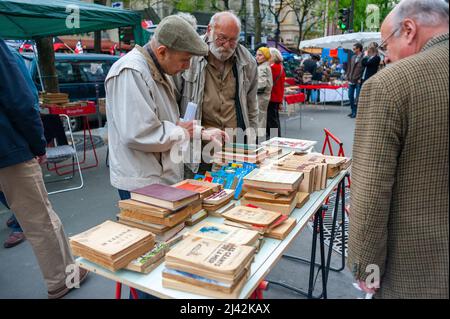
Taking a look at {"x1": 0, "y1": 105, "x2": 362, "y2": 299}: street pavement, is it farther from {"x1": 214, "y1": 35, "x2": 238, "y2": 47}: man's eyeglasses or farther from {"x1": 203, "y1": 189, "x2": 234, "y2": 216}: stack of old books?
{"x1": 214, "y1": 35, "x2": 238, "y2": 47}: man's eyeglasses

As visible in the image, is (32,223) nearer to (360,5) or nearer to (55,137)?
(55,137)

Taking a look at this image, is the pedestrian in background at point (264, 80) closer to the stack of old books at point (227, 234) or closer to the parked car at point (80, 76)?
the parked car at point (80, 76)

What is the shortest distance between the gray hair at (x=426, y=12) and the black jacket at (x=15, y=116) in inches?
78.2

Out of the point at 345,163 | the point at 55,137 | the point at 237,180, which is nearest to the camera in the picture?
the point at 237,180

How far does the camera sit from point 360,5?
28781 mm

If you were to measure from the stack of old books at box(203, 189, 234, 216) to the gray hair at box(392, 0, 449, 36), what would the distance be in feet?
3.69

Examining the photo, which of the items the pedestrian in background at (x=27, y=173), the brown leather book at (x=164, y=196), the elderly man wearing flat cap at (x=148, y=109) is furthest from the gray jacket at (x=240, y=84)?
the brown leather book at (x=164, y=196)

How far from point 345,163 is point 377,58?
8068mm

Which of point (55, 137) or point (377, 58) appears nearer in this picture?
point (55, 137)

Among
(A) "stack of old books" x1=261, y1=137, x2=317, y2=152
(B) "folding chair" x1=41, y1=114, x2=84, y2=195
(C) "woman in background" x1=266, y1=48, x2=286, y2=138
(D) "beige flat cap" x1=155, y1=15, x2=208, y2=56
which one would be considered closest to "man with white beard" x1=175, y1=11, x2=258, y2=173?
(A) "stack of old books" x1=261, y1=137, x2=317, y2=152

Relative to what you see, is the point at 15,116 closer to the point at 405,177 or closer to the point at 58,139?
the point at 405,177

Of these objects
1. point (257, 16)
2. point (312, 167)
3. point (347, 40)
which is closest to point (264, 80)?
point (312, 167)

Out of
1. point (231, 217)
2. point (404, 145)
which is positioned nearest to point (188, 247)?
point (231, 217)

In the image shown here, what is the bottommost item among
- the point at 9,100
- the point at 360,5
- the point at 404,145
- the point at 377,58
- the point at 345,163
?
the point at 345,163
